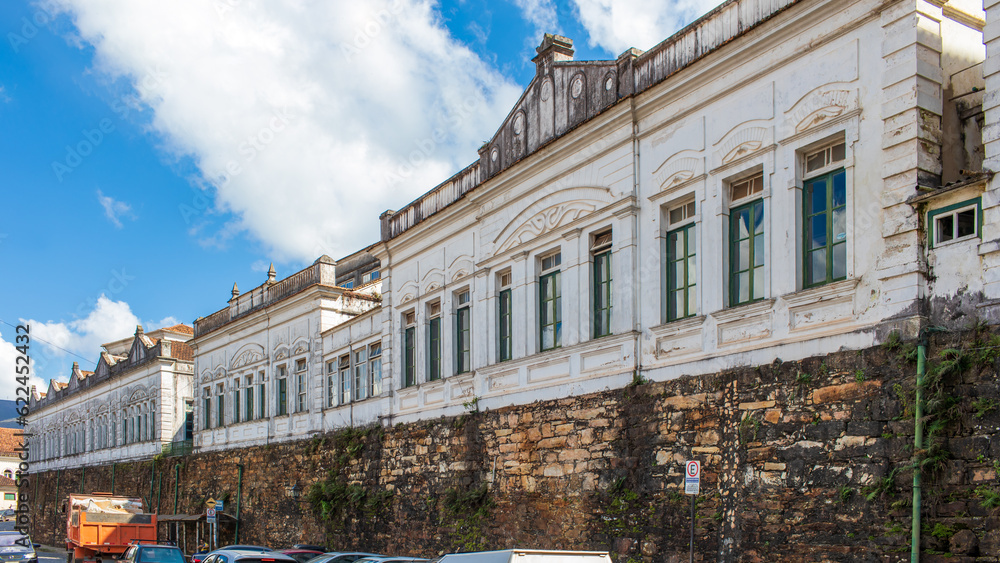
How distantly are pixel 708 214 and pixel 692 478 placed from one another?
13.7 ft

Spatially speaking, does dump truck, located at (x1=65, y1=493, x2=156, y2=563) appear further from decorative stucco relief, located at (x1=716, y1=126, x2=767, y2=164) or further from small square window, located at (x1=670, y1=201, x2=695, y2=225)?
decorative stucco relief, located at (x1=716, y1=126, x2=767, y2=164)

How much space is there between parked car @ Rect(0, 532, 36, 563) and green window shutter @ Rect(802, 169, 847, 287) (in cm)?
2044

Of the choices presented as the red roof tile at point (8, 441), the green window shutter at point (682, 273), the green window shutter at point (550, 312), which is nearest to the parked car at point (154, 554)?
the green window shutter at point (550, 312)

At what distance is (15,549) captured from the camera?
2425 centimetres

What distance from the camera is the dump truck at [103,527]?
91.2ft

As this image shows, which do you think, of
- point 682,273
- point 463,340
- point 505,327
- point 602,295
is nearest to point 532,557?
point 682,273

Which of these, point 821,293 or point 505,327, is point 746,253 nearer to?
point 821,293

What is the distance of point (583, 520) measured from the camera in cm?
1706

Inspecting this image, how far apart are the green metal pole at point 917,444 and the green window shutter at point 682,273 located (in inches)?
177

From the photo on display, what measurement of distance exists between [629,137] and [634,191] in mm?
1014

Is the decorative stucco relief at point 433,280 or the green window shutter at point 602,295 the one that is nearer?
the green window shutter at point 602,295

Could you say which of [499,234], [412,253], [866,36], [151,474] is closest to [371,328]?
[412,253]

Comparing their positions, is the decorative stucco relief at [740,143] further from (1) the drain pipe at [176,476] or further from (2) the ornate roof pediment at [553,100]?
(1) the drain pipe at [176,476]

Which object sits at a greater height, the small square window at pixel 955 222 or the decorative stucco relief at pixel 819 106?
the decorative stucco relief at pixel 819 106
